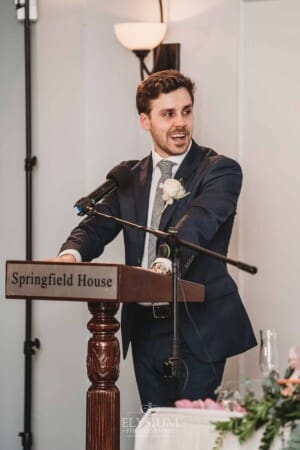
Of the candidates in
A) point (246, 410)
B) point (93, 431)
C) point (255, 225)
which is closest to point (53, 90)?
point (255, 225)

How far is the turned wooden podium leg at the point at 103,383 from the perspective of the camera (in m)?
3.13

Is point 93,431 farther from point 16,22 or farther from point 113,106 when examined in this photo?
point 16,22

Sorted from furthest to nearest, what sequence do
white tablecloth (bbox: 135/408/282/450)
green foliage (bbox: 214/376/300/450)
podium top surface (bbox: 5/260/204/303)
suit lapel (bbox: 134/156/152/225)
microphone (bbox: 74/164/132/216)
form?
suit lapel (bbox: 134/156/152/225) → microphone (bbox: 74/164/132/216) → podium top surface (bbox: 5/260/204/303) → white tablecloth (bbox: 135/408/282/450) → green foliage (bbox: 214/376/300/450)

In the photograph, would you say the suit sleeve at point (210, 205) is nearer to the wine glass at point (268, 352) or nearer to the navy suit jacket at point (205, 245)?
the navy suit jacket at point (205, 245)

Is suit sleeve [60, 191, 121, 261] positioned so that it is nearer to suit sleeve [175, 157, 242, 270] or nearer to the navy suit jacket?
the navy suit jacket

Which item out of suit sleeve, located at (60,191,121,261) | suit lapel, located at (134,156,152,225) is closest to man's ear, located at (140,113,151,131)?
suit lapel, located at (134,156,152,225)

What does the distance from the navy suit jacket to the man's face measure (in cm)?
6

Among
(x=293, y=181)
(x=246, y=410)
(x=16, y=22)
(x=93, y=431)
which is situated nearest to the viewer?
(x=246, y=410)

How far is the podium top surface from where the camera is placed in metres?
2.93

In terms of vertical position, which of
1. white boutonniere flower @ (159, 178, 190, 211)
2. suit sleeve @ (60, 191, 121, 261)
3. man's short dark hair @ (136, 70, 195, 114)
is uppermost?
man's short dark hair @ (136, 70, 195, 114)

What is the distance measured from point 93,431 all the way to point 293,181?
2070 millimetres

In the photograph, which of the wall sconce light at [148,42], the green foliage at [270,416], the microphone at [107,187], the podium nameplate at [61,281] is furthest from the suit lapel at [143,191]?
the green foliage at [270,416]

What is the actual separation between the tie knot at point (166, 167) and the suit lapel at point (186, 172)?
0.05 meters

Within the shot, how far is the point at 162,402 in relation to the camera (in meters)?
3.96
